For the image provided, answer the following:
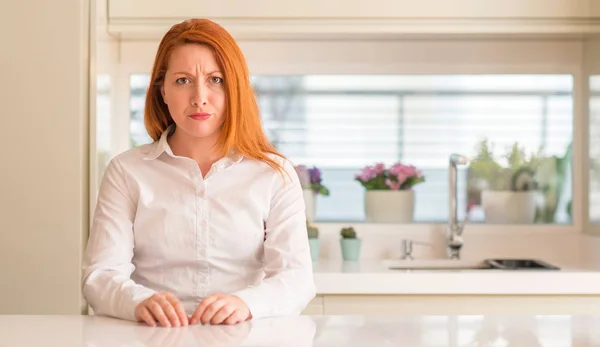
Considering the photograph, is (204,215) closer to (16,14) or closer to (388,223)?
(16,14)

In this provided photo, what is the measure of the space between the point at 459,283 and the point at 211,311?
4.45 ft

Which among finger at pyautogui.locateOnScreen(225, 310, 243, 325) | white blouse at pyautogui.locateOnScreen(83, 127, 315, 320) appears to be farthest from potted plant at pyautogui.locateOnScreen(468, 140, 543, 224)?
finger at pyautogui.locateOnScreen(225, 310, 243, 325)

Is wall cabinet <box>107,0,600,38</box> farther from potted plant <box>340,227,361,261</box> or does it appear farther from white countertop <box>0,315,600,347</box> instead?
white countertop <box>0,315,600,347</box>

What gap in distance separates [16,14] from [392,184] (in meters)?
1.47

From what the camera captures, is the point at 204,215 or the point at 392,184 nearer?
the point at 204,215

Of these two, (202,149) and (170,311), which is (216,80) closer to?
(202,149)

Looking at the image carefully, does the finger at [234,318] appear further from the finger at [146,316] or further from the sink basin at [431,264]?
the sink basin at [431,264]

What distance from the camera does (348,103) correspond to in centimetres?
331

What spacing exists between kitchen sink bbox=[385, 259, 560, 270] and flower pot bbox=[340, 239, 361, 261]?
0.13 m

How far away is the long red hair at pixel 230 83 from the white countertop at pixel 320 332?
0.41 meters

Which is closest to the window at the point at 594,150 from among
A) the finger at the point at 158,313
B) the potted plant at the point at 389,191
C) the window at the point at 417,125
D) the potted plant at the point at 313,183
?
the window at the point at 417,125

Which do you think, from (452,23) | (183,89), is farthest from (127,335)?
(452,23)

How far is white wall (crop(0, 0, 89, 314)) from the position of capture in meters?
2.63

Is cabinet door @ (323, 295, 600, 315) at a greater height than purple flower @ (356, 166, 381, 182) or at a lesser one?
lesser
